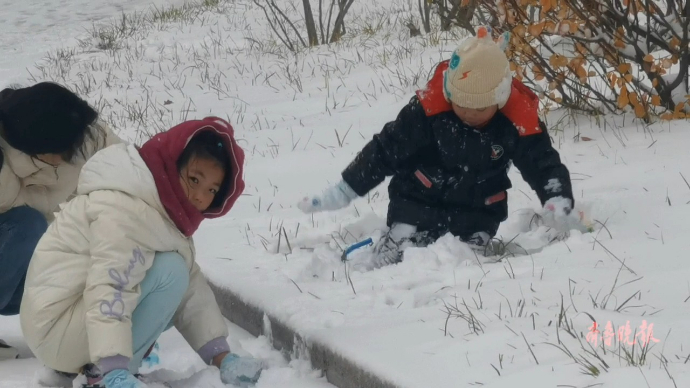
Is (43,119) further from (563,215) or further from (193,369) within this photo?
(563,215)

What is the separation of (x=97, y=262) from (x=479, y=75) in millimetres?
1602

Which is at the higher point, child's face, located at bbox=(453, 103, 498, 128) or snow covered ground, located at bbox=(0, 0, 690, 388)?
child's face, located at bbox=(453, 103, 498, 128)

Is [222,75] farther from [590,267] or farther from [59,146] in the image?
[590,267]

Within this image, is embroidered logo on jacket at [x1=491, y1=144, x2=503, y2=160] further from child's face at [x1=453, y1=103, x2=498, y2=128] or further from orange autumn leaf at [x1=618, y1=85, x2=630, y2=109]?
orange autumn leaf at [x1=618, y1=85, x2=630, y2=109]

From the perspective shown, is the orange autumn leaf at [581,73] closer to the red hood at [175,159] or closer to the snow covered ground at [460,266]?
the snow covered ground at [460,266]

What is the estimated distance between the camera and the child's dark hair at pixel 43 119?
334 cm

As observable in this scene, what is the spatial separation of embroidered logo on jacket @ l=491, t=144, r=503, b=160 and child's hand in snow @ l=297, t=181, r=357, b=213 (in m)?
0.61

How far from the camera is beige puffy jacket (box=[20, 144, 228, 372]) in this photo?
2.65 meters

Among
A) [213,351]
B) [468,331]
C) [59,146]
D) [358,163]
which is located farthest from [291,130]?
[468,331]

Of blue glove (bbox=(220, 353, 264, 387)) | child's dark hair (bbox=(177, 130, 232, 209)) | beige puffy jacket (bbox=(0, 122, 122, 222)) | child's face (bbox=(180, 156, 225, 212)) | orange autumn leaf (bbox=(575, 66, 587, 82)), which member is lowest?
blue glove (bbox=(220, 353, 264, 387))

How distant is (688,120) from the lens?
470cm

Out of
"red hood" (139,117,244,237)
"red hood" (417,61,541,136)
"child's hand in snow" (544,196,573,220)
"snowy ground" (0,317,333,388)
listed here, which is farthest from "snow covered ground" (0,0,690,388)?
"red hood" (139,117,244,237)

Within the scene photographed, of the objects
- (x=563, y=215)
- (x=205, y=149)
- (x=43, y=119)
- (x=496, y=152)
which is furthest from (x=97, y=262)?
(x=563, y=215)

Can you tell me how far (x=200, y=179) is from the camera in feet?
9.48
